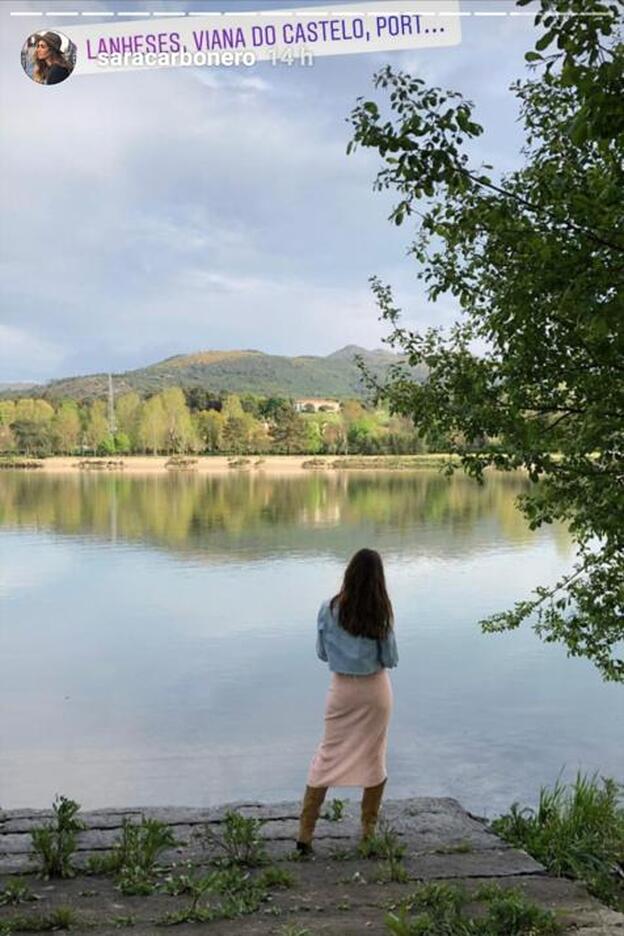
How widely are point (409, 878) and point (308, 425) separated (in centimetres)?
10784

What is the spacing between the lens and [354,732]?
16.0ft

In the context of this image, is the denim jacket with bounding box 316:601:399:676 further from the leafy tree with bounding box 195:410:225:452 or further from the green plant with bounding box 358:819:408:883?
the leafy tree with bounding box 195:410:225:452

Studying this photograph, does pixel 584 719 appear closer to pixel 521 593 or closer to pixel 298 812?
pixel 298 812

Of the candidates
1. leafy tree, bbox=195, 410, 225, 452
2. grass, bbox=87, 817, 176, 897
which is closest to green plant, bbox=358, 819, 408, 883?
grass, bbox=87, 817, 176, 897

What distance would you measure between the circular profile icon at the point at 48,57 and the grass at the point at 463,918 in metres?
8.52

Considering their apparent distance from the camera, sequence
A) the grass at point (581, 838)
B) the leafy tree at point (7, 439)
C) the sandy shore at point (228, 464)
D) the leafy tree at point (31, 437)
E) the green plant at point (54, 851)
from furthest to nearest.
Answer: the leafy tree at point (31, 437)
the leafy tree at point (7, 439)
the sandy shore at point (228, 464)
the grass at point (581, 838)
the green plant at point (54, 851)

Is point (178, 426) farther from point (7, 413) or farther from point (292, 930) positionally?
point (292, 930)

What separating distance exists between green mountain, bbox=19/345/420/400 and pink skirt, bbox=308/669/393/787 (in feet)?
478

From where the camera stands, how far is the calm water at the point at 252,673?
428 inches

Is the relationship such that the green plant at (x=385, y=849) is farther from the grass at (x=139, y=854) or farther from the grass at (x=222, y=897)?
the grass at (x=139, y=854)

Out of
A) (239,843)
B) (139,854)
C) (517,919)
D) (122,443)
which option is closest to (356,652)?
(239,843)

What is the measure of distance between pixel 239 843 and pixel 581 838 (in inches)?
80.8

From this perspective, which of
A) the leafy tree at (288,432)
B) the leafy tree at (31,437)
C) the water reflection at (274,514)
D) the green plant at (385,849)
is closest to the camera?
the green plant at (385,849)

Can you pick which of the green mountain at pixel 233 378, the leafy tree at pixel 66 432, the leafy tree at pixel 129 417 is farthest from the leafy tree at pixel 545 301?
the green mountain at pixel 233 378
